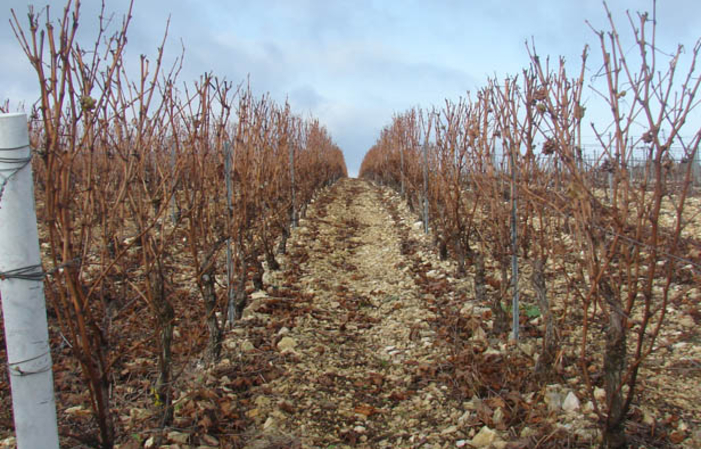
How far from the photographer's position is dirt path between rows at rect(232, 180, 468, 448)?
8.83 feet

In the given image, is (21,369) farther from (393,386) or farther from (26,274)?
(393,386)

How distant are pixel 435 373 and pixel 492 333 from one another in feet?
2.84

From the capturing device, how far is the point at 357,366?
11.7 feet

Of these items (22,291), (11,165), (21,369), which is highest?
(11,165)

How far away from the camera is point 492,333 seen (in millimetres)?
3924

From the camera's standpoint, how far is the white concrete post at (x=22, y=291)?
1.46 m

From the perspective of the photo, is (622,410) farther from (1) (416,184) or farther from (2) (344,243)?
(1) (416,184)

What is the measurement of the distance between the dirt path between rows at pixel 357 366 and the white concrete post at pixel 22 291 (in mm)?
1245

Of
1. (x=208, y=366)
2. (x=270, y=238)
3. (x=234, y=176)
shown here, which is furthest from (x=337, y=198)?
(x=208, y=366)

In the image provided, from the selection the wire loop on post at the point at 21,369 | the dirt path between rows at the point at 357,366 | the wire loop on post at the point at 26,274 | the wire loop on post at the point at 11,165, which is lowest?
the dirt path between rows at the point at 357,366

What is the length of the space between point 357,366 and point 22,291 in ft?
8.13

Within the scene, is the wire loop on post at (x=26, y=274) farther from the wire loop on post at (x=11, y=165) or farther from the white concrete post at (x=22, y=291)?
the wire loop on post at (x=11, y=165)

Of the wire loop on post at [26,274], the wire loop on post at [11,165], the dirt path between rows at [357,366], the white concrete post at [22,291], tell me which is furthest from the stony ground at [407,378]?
the wire loop on post at [11,165]

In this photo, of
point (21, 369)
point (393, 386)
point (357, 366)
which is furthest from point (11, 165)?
point (357, 366)
